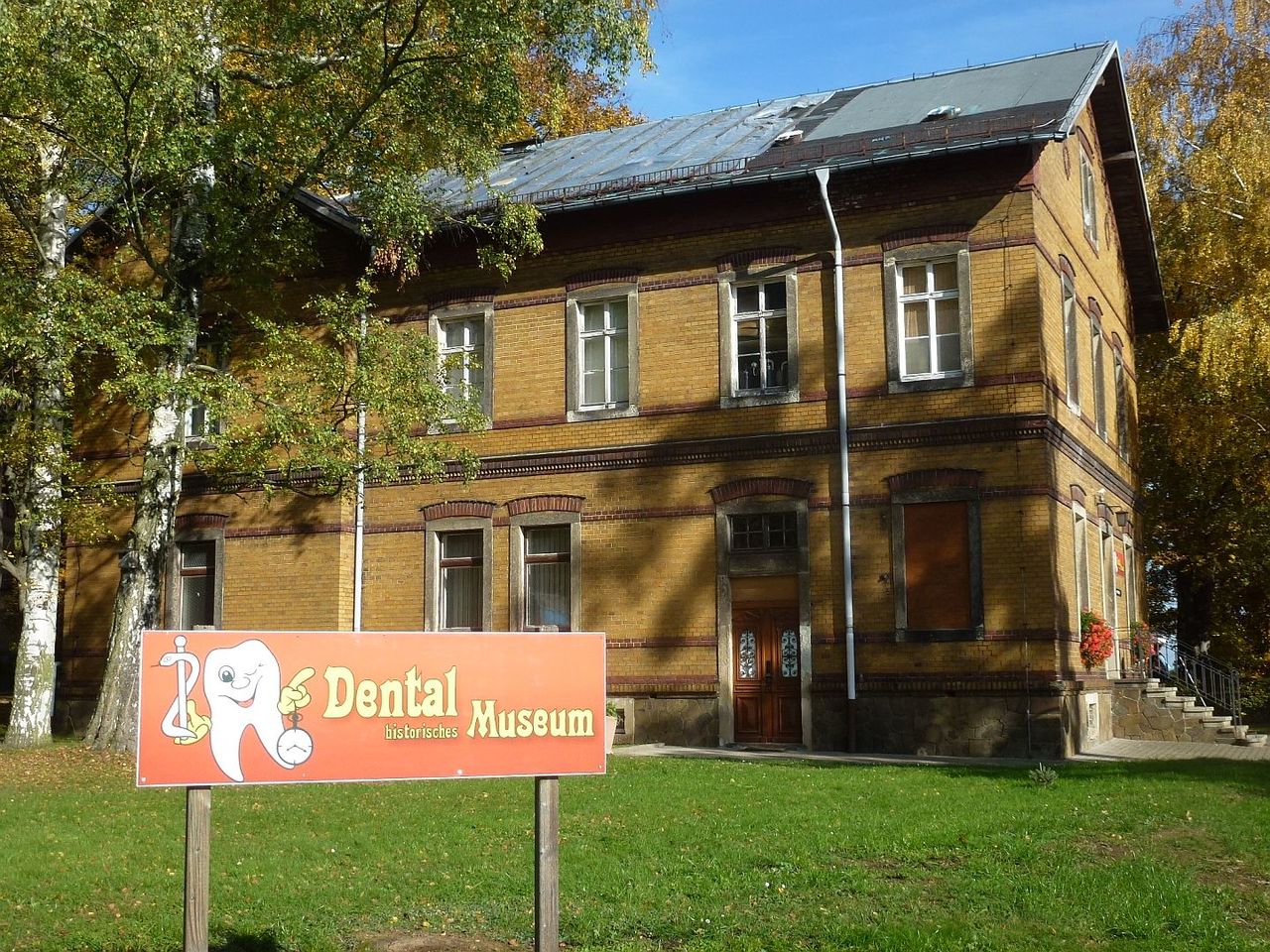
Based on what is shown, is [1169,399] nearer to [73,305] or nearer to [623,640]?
[623,640]

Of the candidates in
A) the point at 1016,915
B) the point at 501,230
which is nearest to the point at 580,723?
the point at 1016,915

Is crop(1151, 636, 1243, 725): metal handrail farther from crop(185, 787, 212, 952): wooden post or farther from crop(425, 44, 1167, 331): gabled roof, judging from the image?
crop(185, 787, 212, 952): wooden post

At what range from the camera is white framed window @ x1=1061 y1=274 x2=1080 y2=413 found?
2096 centimetres

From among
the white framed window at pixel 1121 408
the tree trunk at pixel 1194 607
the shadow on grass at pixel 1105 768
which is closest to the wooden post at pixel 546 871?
the shadow on grass at pixel 1105 768

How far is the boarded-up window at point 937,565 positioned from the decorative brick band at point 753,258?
407cm

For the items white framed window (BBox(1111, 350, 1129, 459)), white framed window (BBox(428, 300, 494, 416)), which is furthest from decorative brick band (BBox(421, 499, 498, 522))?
white framed window (BBox(1111, 350, 1129, 459))

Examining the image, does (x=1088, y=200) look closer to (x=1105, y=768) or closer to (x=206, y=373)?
(x=1105, y=768)

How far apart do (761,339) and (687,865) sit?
1192 centimetres

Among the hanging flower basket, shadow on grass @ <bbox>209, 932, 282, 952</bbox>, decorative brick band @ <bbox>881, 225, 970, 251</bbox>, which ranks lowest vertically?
shadow on grass @ <bbox>209, 932, 282, 952</bbox>

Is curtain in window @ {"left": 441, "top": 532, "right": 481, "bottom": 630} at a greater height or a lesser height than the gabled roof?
lesser

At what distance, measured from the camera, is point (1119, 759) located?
17.5 metres

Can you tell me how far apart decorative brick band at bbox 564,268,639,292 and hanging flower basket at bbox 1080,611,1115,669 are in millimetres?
8297

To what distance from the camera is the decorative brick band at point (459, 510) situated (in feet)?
71.2

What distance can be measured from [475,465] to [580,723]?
43.7ft
